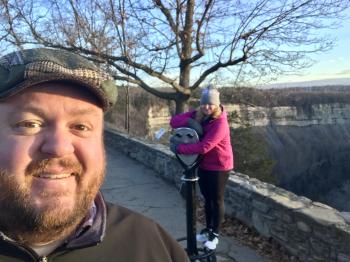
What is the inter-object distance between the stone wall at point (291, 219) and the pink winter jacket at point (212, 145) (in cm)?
100

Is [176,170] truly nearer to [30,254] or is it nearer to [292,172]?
[30,254]

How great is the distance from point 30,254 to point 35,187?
0.83 feet

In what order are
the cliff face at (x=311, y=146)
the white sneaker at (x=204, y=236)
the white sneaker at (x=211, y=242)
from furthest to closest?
the cliff face at (x=311, y=146) < the white sneaker at (x=204, y=236) < the white sneaker at (x=211, y=242)

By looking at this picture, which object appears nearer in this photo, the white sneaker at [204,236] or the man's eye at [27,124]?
the man's eye at [27,124]

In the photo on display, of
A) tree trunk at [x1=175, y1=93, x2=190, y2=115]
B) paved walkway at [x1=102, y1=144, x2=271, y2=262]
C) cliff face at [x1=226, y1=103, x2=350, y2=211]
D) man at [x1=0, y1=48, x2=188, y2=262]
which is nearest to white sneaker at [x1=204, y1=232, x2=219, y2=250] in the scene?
paved walkway at [x1=102, y1=144, x2=271, y2=262]

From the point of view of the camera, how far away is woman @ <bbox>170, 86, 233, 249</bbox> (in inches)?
156

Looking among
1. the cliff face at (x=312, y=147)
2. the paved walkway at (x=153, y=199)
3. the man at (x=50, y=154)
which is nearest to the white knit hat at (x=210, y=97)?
the paved walkway at (x=153, y=199)

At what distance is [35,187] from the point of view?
1.38 meters

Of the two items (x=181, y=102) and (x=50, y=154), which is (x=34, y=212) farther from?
(x=181, y=102)

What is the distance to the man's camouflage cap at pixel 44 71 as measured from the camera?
137 centimetres

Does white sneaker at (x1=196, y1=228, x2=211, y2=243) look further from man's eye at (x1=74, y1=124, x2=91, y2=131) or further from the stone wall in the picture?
man's eye at (x1=74, y1=124, x2=91, y2=131)

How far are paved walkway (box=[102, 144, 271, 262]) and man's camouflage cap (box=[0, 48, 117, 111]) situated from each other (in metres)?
3.80

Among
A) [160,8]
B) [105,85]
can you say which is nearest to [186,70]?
[160,8]

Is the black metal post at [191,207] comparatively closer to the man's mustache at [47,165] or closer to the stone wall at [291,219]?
the stone wall at [291,219]
